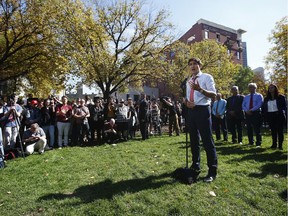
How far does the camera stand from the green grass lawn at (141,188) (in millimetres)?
3811

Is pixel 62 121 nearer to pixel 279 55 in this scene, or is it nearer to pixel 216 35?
pixel 279 55

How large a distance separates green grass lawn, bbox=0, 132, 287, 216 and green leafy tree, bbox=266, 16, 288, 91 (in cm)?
2061

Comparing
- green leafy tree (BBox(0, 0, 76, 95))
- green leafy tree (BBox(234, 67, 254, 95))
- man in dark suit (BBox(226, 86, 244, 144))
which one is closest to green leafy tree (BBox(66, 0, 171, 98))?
green leafy tree (BBox(0, 0, 76, 95))

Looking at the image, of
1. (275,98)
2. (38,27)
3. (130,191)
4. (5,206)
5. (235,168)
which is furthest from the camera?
(38,27)

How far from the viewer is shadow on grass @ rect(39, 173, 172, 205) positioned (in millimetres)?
4348

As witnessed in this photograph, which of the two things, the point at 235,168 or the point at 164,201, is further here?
the point at 235,168

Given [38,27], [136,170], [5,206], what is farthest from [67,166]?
[38,27]

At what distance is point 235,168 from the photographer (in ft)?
18.6

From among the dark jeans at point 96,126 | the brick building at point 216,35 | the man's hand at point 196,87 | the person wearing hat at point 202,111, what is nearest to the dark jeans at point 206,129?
the person wearing hat at point 202,111

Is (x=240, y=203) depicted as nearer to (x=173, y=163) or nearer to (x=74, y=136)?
(x=173, y=163)

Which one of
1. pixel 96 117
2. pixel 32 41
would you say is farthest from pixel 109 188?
pixel 32 41

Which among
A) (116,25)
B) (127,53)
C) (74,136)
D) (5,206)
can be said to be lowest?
(5,206)

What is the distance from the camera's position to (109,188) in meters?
4.70

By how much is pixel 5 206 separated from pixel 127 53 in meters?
19.6
